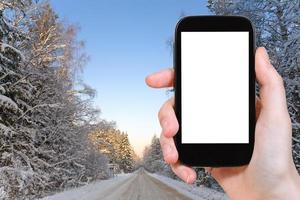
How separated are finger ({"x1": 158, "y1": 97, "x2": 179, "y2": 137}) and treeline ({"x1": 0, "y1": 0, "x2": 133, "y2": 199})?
15.4 meters

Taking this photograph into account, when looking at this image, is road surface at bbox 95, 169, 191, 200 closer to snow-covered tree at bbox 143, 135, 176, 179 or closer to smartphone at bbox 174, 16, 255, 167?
smartphone at bbox 174, 16, 255, 167

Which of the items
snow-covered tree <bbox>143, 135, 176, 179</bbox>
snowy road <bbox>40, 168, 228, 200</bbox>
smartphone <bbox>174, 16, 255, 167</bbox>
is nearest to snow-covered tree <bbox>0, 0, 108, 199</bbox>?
snowy road <bbox>40, 168, 228, 200</bbox>

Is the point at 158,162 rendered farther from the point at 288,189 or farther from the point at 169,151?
the point at 288,189

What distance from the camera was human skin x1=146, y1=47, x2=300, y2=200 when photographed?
64.2 inches

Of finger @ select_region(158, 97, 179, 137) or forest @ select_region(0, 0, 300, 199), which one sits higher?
forest @ select_region(0, 0, 300, 199)

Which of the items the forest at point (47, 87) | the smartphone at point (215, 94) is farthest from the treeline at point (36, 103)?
the smartphone at point (215, 94)

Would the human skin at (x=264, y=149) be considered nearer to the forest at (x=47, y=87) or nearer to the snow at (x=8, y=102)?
the forest at (x=47, y=87)

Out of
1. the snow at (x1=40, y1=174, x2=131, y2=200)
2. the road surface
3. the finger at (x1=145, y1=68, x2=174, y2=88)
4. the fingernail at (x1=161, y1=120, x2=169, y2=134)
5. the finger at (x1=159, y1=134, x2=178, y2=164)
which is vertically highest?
the finger at (x1=145, y1=68, x2=174, y2=88)

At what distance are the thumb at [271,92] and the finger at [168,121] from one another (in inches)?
11.2

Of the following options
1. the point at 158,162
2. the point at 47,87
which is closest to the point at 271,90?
the point at 47,87

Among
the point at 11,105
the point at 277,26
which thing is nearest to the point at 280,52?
the point at 277,26

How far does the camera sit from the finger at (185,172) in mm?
1731

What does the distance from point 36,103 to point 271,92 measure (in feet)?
68.0

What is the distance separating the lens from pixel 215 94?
182 centimetres
